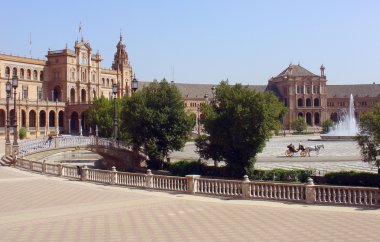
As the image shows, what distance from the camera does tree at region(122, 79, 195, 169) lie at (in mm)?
38281

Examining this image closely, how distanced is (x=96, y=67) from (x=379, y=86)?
93.6 m

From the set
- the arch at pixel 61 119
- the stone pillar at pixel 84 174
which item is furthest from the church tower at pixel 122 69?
the stone pillar at pixel 84 174

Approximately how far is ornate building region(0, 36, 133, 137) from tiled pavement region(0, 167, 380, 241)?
71483 millimetres

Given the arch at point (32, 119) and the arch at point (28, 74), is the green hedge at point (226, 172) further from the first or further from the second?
the arch at point (28, 74)

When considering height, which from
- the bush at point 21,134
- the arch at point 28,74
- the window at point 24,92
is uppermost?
the arch at point 28,74

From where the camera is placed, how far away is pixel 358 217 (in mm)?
16500

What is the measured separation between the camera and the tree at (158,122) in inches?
1507

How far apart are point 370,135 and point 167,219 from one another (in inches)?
544

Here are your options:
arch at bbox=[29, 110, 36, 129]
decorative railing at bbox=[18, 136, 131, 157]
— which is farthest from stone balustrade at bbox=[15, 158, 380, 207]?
arch at bbox=[29, 110, 36, 129]

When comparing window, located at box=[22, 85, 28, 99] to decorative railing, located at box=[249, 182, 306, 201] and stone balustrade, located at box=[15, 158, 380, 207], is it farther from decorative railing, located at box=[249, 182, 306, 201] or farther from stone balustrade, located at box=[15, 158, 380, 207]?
decorative railing, located at box=[249, 182, 306, 201]

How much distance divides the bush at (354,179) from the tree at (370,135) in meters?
1.18

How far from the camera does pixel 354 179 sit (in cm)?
2628

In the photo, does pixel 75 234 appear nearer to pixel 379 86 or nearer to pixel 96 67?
pixel 96 67

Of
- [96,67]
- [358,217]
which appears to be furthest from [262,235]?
[96,67]
